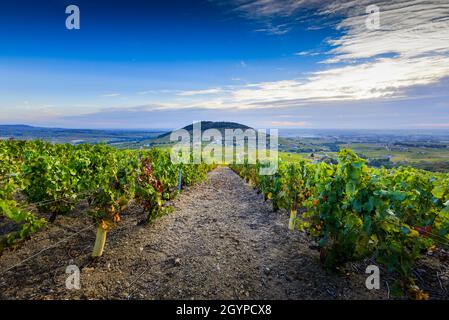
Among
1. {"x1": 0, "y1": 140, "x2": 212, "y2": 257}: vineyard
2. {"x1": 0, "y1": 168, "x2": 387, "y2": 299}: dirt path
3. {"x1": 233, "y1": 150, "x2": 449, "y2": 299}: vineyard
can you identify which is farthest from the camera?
{"x1": 0, "y1": 140, "x2": 212, "y2": 257}: vineyard

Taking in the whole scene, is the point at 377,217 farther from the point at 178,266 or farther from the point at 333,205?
the point at 178,266

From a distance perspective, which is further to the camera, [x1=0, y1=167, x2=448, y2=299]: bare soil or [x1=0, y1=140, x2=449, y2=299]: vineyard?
[x1=0, y1=167, x2=448, y2=299]: bare soil

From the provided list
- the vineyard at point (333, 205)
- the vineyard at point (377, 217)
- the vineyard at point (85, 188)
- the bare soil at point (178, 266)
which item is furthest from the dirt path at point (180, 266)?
the vineyard at point (377, 217)

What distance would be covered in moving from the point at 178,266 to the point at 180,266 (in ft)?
0.16

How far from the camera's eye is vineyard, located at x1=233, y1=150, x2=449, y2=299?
4.47 meters

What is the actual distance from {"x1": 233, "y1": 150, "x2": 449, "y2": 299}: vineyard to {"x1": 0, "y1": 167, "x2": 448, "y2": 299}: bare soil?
0.74 meters

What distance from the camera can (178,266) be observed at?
604 centimetres

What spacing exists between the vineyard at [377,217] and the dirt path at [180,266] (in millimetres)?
784

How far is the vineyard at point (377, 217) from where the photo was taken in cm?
447

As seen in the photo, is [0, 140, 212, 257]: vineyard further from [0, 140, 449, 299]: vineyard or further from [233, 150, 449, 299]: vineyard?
[233, 150, 449, 299]: vineyard

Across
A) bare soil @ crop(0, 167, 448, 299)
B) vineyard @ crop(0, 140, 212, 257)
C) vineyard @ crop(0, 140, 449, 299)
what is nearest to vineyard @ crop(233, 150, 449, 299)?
vineyard @ crop(0, 140, 449, 299)

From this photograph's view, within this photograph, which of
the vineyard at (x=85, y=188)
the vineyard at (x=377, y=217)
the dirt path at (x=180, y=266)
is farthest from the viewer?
the vineyard at (x=85, y=188)

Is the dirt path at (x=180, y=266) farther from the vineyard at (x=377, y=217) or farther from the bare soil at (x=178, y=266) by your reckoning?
the vineyard at (x=377, y=217)
